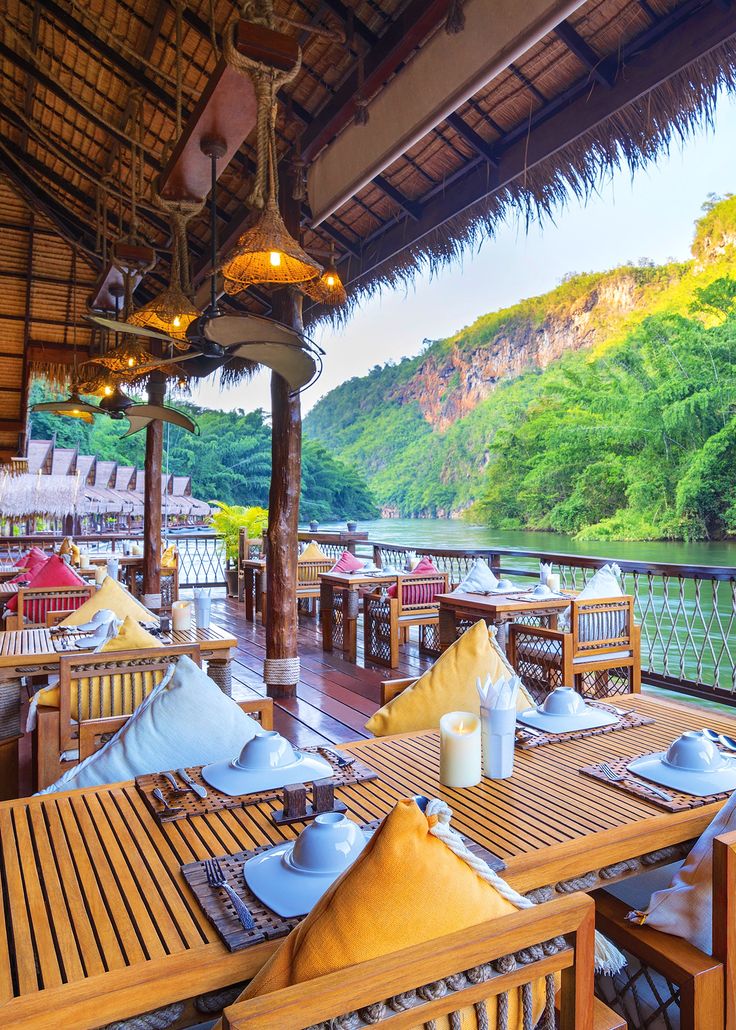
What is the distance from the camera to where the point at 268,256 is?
103 inches

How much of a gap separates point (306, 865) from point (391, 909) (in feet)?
0.91

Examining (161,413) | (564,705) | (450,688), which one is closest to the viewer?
(564,705)

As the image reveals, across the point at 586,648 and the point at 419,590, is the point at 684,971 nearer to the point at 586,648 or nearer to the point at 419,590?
the point at 586,648

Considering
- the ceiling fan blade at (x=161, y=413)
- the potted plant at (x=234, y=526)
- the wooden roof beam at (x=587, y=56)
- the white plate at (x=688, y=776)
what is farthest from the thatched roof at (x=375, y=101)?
the potted plant at (x=234, y=526)

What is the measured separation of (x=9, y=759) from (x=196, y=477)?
873 inches

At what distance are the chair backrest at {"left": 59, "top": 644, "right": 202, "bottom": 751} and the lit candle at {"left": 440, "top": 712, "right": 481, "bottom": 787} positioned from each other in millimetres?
1163

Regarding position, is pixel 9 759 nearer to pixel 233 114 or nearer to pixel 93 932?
pixel 93 932

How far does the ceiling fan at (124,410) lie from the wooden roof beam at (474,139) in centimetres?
227

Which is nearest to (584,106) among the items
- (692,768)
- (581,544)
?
(692,768)

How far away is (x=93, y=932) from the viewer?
2.90ft

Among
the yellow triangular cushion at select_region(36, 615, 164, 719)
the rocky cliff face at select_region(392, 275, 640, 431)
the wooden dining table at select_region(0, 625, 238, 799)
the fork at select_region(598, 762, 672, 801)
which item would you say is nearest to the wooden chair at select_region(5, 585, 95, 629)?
the wooden dining table at select_region(0, 625, 238, 799)

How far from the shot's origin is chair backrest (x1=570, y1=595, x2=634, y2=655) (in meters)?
3.62

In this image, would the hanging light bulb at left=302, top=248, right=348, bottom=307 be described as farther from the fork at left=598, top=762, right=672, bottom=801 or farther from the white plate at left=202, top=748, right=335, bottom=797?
the fork at left=598, top=762, right=672, bottom=801

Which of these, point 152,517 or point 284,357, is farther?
point 152,517
